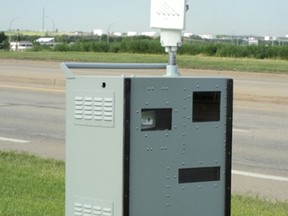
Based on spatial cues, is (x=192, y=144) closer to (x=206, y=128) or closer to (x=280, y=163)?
(x=206, y=128)

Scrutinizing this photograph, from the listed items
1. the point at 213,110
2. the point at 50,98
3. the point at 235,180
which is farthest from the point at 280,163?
the point at 50,98

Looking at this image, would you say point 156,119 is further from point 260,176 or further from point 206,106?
point 260,176

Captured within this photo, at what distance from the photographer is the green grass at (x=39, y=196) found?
6.44 meters

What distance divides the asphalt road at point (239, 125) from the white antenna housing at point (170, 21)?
3515 mm

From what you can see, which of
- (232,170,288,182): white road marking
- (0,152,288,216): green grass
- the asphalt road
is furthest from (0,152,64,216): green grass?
(232,170,288,182): white road marking

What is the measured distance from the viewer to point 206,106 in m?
4.50

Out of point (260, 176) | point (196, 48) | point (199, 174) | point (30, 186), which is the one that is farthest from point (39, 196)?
point (196, 48)

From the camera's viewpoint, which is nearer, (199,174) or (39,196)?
(199,174)

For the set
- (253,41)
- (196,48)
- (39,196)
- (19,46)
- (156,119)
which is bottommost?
(39,196)

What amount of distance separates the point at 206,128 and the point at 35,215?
2.28 meters

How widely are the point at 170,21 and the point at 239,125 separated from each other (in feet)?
33.2

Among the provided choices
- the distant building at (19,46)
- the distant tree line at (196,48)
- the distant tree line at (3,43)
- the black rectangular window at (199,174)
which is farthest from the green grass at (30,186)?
the distant tree line at (3,43)

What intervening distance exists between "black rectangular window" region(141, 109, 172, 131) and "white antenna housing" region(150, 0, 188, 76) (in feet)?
1.48

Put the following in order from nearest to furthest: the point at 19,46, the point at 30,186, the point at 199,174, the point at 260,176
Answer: the point at 199,174 → the point at 30,186 → the point at 260,176 → the point at 19,46
